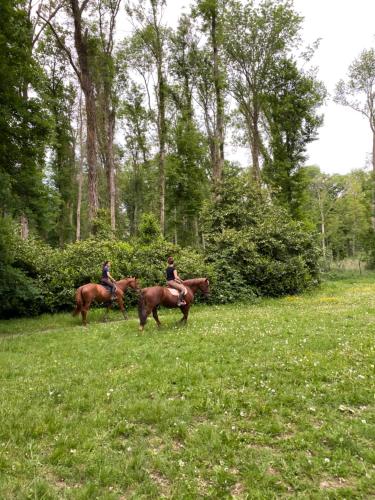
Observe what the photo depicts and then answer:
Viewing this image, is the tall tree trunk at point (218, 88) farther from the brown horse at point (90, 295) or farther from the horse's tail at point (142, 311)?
the horse's tail at point (142, 311)

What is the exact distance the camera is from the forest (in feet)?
44.0

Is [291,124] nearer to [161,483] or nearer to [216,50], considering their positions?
[216,50]

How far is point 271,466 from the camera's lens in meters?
4.09

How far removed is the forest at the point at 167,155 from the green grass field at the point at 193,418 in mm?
7453

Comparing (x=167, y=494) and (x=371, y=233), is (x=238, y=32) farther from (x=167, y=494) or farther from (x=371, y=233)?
(x=167, y=494)

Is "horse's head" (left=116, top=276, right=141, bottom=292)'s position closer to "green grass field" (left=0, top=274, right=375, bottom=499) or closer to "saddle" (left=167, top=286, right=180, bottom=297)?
"saddle" (left=167, top=286, right=180, bottom=297)

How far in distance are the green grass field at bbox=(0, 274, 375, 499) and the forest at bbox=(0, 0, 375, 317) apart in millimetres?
7453

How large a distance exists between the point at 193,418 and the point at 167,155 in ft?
121

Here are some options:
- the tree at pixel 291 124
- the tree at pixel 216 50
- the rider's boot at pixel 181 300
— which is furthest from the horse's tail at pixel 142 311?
the tree at pixel 291 124

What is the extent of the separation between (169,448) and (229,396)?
164 cm

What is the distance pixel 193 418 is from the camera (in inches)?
207

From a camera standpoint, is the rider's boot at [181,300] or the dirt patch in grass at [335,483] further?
the rider's boot at [181,300]

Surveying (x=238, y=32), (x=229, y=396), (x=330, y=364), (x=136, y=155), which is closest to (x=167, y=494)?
(x=229, y=396)

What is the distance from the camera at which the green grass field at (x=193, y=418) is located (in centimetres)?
383
